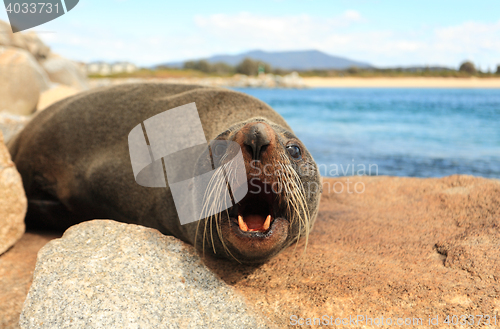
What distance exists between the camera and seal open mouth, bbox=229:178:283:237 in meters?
2.36

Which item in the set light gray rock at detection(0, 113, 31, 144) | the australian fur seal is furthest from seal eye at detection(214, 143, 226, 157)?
light gray rock at detection(0, 113, 31, 144)

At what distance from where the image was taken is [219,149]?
2.63 meters

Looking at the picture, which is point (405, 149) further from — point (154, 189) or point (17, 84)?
point (17, 84)

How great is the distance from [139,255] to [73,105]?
2324 millimetres

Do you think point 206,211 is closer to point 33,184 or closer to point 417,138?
point 33,184

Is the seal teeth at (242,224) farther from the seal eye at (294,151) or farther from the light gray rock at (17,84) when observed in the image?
the light gray rock at (17,84)

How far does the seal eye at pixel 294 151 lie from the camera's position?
2.65 metres

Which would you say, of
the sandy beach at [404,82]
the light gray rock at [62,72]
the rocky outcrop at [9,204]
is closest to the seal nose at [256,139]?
the rocky outcrop at [9,204]

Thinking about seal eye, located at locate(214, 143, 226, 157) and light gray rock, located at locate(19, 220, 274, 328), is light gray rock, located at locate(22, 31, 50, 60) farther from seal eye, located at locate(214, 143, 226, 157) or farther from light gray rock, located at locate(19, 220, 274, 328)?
seal eye, located at locate(214, 143, 226, 157)

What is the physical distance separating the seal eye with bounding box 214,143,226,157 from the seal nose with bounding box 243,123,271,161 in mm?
368

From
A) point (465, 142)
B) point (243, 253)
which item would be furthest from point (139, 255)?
point (465, 142)

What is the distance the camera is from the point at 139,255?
8.60 ft

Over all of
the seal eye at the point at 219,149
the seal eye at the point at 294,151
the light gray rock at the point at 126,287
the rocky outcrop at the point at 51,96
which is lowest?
the light gray rock at the point at 126,287

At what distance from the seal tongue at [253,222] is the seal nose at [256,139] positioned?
406mm
